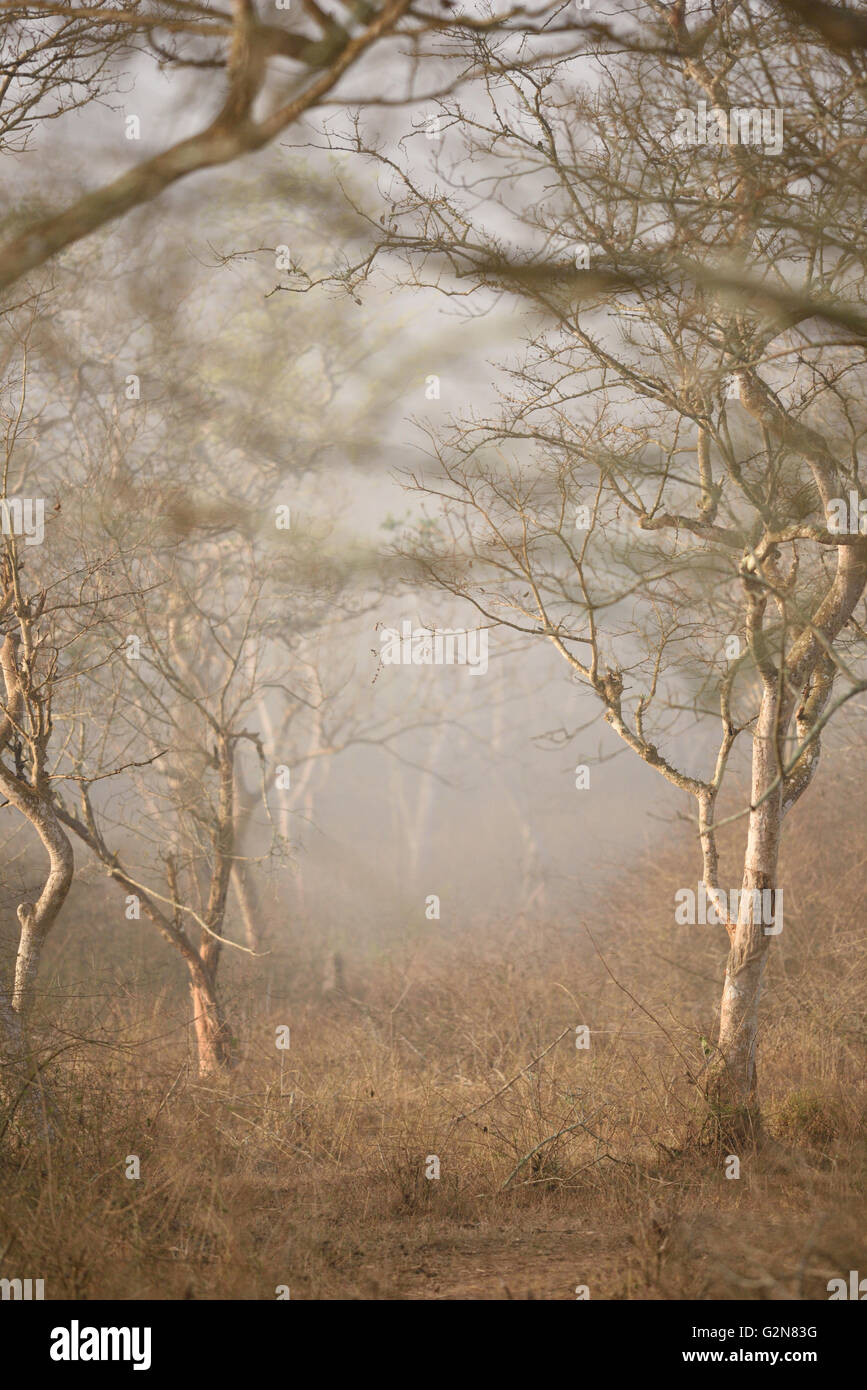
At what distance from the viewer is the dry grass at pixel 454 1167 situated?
4449 millimetres

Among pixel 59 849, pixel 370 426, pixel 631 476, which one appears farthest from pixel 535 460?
pixel 370 426

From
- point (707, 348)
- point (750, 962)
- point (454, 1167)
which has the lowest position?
point (454, 1167)

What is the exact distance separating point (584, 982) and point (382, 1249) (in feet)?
25.3

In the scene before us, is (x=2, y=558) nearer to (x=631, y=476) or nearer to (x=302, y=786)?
(x=631, y=476)

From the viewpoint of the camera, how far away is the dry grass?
14.6 feet

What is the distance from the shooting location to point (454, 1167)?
6.27m

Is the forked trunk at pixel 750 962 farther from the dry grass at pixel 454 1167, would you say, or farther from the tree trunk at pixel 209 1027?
the tree trunk at pixel 209 1027

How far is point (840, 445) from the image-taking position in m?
7.30
